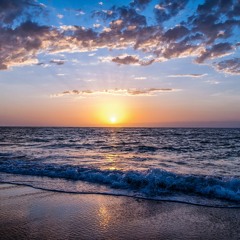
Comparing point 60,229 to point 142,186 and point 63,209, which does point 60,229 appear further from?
point 142,186

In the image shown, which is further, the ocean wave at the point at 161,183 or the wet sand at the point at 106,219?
the ocean wave at the point at 161,183

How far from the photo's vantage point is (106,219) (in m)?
7.21

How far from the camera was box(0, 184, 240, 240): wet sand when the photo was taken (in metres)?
6.19

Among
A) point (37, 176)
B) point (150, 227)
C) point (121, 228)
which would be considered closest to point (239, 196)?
point (150, 227)

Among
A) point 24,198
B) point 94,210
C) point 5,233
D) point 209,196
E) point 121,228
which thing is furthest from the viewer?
point 209,196

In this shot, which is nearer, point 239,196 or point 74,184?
point 239,196

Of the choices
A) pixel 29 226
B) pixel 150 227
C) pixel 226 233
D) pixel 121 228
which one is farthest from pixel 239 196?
pixel 29 226

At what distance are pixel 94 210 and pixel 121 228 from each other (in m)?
1.64

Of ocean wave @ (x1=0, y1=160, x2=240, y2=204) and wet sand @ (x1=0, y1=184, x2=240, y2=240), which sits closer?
wet sand @ (x1=0, y1=184, x2=240, y2=240)

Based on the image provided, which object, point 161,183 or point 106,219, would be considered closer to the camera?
point 106,219

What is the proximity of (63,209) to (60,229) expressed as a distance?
5.51 ft

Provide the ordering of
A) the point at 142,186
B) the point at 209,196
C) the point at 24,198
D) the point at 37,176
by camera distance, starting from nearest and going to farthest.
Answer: the point at 24,198
the point at 209,196
the point at 142,186
the point at 37,176

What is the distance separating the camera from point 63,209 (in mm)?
8070

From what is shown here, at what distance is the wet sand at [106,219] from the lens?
6.19 m
